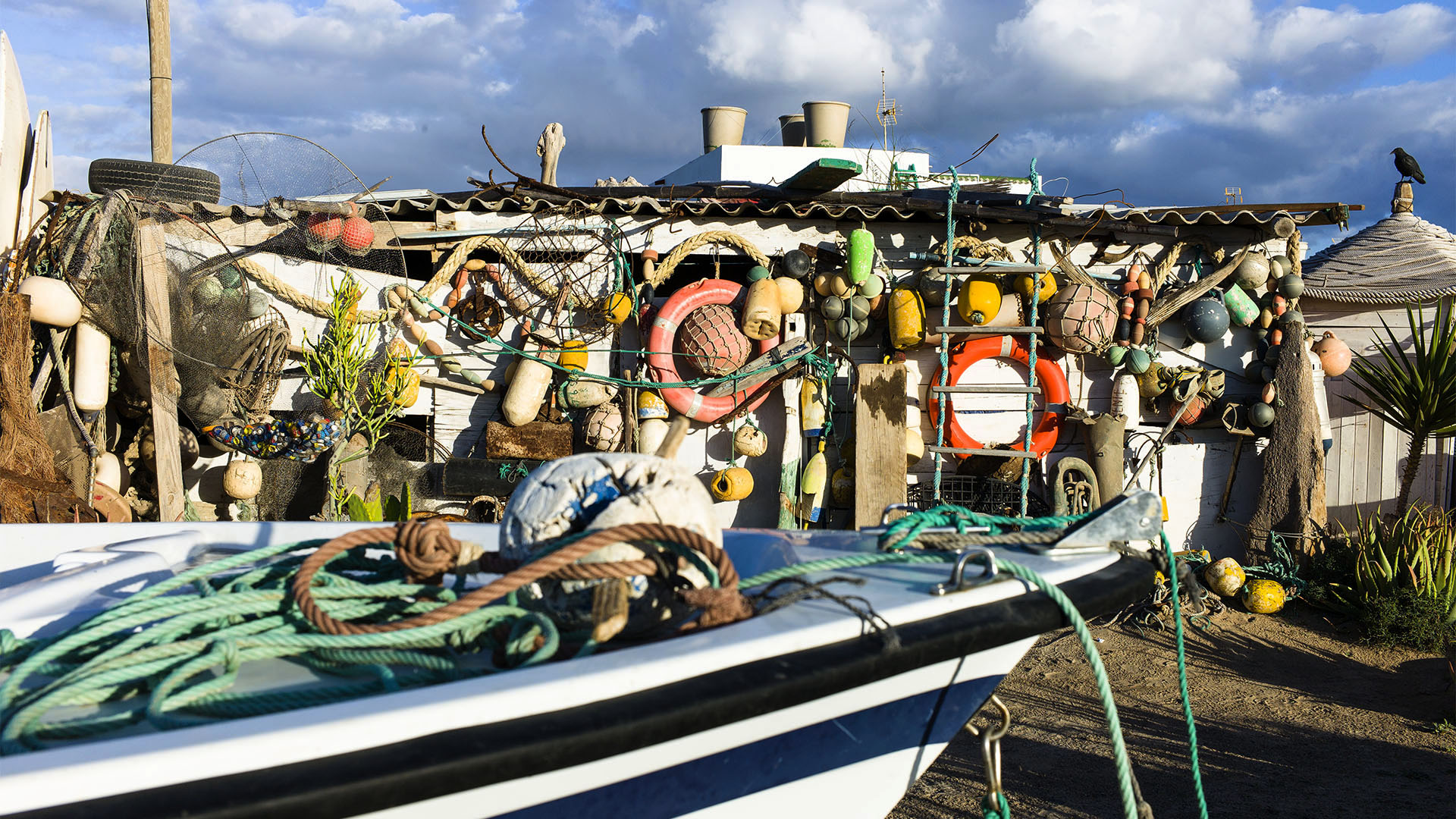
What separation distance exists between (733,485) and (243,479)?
10.4 feet

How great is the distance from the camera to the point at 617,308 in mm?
6473

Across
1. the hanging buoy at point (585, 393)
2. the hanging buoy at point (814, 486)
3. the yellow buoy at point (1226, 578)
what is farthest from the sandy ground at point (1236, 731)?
the hanging buoy at point (585, 393)

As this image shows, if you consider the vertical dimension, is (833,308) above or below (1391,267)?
below

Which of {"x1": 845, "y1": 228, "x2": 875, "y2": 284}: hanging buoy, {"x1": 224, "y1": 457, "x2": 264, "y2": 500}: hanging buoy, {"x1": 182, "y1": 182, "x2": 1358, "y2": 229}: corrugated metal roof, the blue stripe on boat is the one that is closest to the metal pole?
{"x1": 182, "y1": 182, "x2": 1358, "y2": 229}: corrugated metal roof

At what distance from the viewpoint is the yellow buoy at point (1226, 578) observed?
21.5ft

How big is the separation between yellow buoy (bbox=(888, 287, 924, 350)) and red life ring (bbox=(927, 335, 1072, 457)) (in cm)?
37

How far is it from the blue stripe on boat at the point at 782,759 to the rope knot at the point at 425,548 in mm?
574

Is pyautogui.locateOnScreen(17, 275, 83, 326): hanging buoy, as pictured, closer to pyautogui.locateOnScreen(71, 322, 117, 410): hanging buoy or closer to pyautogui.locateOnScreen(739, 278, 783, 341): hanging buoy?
pyautogui.locateOnScreen(71, 322, 117, 410): hanging buoy

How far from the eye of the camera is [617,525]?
79.7 inches

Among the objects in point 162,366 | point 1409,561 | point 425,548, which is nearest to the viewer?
point 425,548

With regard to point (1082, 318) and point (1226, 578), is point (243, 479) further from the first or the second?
point (1226, 578)

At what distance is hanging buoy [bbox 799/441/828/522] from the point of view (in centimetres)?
654

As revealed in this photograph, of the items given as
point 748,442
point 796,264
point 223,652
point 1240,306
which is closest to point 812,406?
point 748,442

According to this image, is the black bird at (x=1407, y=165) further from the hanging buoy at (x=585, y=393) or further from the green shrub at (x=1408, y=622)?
the hanging buoy at (x=585, y=393)
